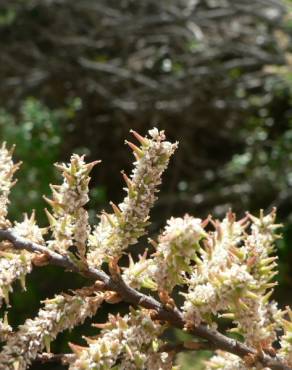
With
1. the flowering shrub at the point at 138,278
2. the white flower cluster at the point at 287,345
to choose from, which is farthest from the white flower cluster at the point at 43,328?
the white flower cluster at the point at 287,345

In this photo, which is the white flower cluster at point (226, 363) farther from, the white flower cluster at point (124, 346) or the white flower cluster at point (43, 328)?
the white flower cluster at point (43, 328)

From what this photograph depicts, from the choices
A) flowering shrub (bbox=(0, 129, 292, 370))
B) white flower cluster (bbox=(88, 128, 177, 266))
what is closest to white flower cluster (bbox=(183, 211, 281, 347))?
flowering shrub (bbox=(0, 129, 292, 370))

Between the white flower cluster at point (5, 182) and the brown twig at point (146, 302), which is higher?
the white flower cluster at point (5, 182)

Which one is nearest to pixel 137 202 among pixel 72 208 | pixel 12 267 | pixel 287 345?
pixel 72 208

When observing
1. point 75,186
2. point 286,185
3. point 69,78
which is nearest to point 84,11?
point 69,78

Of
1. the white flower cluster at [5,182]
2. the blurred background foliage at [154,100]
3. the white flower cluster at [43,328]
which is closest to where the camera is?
the white flower cluster at [43,328]

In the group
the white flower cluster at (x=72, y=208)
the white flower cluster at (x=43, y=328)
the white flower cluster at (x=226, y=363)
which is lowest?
the white flower cluster at (x=226, y=363)

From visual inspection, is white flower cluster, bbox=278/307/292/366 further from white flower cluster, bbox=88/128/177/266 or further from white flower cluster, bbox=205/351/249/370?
white flower cluster, bbox=88/128/177/266
